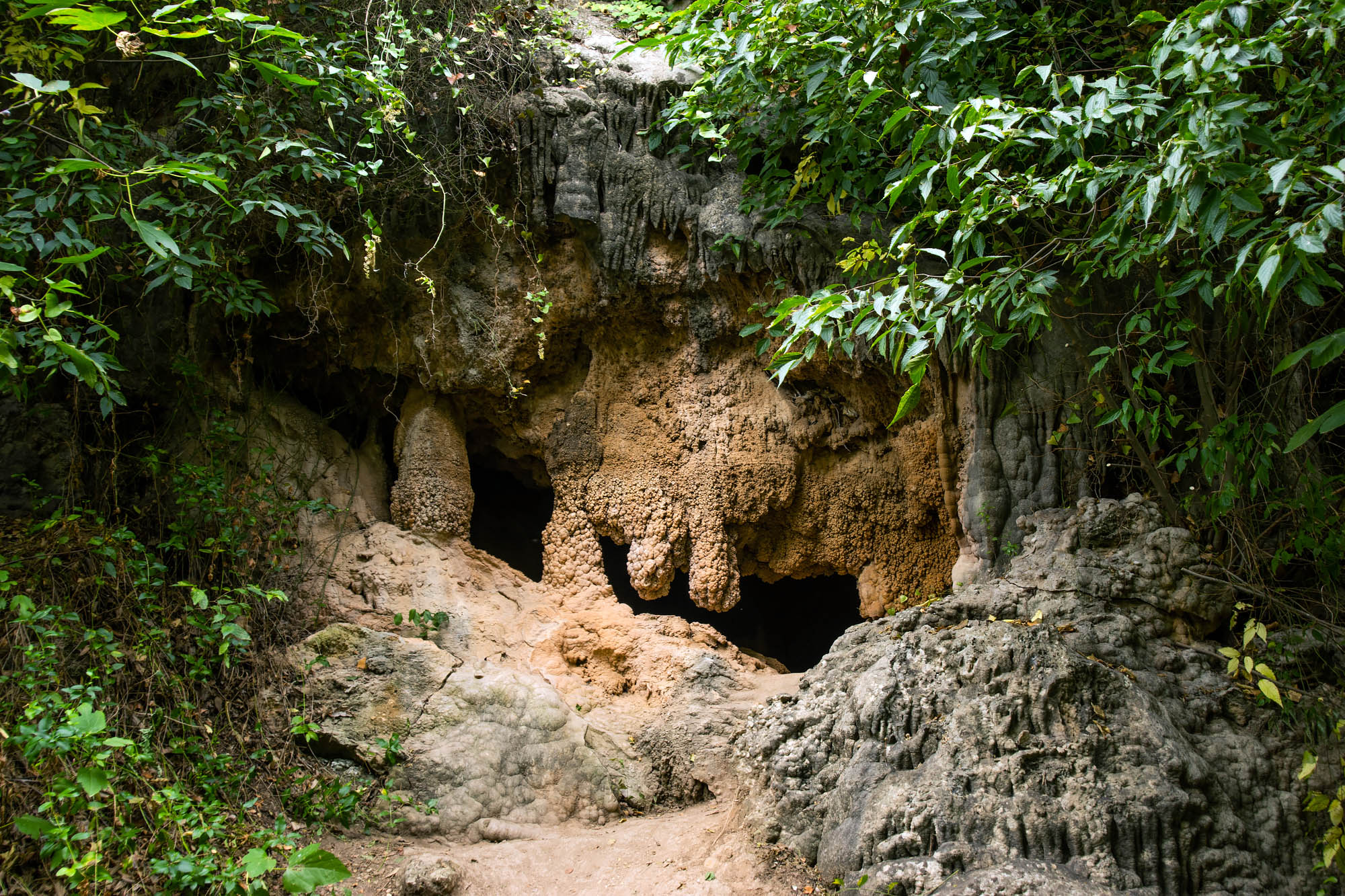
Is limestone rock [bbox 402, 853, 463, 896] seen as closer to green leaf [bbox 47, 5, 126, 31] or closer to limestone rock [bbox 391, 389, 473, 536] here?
limestone rock [bbox 391, 389, 473, 536]

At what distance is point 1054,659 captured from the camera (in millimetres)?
3363

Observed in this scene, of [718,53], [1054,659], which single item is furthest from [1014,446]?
[718,53]

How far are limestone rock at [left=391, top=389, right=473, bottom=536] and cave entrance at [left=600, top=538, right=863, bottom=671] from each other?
96.2 inches

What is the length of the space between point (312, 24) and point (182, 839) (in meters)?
4.41

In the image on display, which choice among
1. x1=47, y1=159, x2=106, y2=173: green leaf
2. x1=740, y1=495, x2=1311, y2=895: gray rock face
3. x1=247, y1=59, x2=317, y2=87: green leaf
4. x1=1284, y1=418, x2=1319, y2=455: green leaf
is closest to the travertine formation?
x1=740, y1=495, x2=1311, y2=895: gray rock face

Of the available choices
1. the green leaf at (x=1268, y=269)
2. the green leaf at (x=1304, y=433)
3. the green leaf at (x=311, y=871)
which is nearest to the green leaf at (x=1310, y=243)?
the green leaf at (x=1268, y=269)

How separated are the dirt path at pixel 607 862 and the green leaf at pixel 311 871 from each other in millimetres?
1138

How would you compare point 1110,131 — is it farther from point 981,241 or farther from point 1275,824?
point 1275,824

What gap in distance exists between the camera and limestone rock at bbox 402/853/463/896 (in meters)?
3.49

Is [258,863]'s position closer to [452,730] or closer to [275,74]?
[452,730]

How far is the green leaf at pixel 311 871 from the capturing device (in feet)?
8.12

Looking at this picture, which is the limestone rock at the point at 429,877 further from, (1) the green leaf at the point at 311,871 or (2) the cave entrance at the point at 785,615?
(2) the cave entrance at the point at 785,615

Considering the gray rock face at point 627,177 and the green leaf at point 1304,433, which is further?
the gray rock face at point 627,177

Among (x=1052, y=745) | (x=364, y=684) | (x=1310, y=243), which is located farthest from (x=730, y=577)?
(x=1310, y=243)
